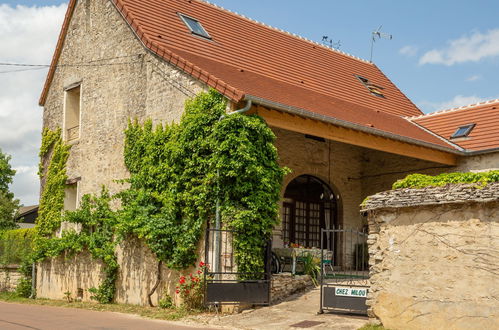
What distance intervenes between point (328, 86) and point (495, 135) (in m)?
4.84

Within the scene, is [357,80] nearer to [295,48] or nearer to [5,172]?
[295,48]

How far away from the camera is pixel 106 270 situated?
48.8 ft

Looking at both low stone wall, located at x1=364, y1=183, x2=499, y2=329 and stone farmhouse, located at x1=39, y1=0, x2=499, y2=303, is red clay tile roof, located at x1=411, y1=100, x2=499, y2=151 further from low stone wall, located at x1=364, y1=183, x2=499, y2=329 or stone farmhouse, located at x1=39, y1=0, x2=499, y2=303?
low stone wall, located at x1=364, y1=183, x2=499, y2=329

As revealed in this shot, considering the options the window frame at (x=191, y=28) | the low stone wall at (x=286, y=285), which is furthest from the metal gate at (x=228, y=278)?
the window frame at (x=191, y=28)

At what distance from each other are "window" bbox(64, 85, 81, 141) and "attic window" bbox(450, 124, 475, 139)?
419 inches

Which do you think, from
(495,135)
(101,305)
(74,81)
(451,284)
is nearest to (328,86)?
(495,135)

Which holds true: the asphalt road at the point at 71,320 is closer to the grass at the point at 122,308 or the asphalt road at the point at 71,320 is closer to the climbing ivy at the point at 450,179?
the grass at the point at 122,308

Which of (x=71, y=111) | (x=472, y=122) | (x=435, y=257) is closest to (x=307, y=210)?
(x=472, y=122)

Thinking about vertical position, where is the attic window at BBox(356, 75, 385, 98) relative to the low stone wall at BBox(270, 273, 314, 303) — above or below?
above

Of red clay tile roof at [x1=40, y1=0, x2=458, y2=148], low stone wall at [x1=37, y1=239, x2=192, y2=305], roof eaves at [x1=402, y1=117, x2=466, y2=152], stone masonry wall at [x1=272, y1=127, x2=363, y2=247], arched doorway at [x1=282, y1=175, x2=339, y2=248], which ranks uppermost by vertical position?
red clay tile roof at [x1=40, y1=0, x2=458, y2=148]

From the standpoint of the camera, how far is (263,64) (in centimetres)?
1702

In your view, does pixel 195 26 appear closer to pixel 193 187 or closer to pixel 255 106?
pixel 255 106

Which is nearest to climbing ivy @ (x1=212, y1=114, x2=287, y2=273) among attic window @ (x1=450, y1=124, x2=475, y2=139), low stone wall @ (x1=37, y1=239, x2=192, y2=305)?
low stone wall @ (x1=37, y1=239, x2=192, y2=305)

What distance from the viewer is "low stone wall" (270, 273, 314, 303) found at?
40.1ft
